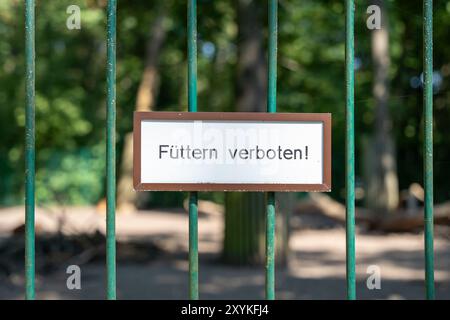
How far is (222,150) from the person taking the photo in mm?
3006

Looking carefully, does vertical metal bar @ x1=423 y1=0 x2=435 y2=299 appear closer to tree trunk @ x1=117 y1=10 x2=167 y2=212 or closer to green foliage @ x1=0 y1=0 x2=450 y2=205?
green foliage @ x1=0 y1=0 x2=450 y2=205

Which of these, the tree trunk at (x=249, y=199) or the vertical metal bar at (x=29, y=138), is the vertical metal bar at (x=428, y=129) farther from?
the tree trunk at (x=249, y=199)

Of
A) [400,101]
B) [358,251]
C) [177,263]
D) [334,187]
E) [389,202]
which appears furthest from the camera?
[334,187]

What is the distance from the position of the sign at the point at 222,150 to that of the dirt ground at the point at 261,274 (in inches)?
161

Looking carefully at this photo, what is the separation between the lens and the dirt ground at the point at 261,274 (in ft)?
24.6

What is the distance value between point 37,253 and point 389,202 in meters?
9.25

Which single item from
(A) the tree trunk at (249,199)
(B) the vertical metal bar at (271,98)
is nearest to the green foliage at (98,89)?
(A) the tree trunk at (249,199)

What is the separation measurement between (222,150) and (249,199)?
20.3 ft

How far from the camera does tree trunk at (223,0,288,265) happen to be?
361 inches

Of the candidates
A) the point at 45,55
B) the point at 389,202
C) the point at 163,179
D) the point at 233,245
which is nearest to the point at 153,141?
the point at 163,179

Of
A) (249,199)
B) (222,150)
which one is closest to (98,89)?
(249,199)
